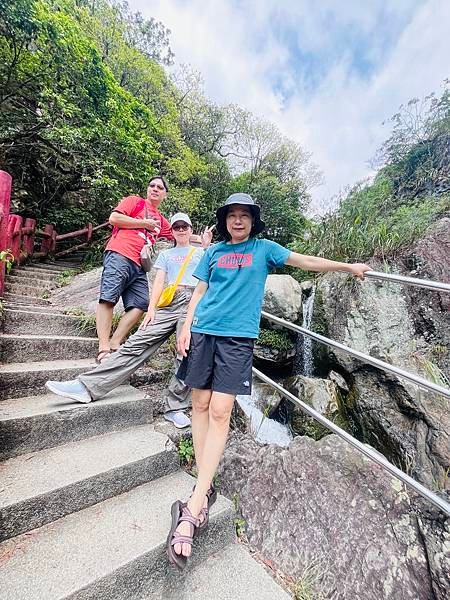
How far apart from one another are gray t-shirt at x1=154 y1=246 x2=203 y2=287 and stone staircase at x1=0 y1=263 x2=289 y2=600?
960 millimetres

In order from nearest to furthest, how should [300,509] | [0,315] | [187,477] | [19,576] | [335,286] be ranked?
1. [19,576]
2. [300,509]
3. [187,477]
4. [0,315]
5. [335,286]

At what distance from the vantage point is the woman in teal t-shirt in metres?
1.45

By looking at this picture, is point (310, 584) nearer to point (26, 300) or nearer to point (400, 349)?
point (400, 349)

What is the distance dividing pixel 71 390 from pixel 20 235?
4614mm

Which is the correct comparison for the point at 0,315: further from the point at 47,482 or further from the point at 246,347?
the point at 246,347

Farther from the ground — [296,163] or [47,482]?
[296,163]

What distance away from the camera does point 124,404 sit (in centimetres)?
209

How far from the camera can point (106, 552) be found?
1262 mm

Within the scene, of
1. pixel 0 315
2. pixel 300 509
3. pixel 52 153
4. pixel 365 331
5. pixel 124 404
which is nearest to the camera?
pixel 300 509

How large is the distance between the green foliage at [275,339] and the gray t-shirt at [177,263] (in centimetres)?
413

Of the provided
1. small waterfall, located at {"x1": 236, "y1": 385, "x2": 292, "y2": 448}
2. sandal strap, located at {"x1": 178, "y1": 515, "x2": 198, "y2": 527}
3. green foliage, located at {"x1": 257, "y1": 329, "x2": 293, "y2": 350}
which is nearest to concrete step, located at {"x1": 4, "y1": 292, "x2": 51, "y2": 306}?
small waterfall, located at {"x1": 236, "y1": 385, "x2": 292, "y2": 448}

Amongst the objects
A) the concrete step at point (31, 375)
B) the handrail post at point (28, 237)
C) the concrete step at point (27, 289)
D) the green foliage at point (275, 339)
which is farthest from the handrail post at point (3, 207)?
the green foliage at point (275, 339)

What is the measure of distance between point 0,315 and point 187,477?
2.01 meters

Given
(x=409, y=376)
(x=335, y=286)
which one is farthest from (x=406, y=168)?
(x=409, y=376)
